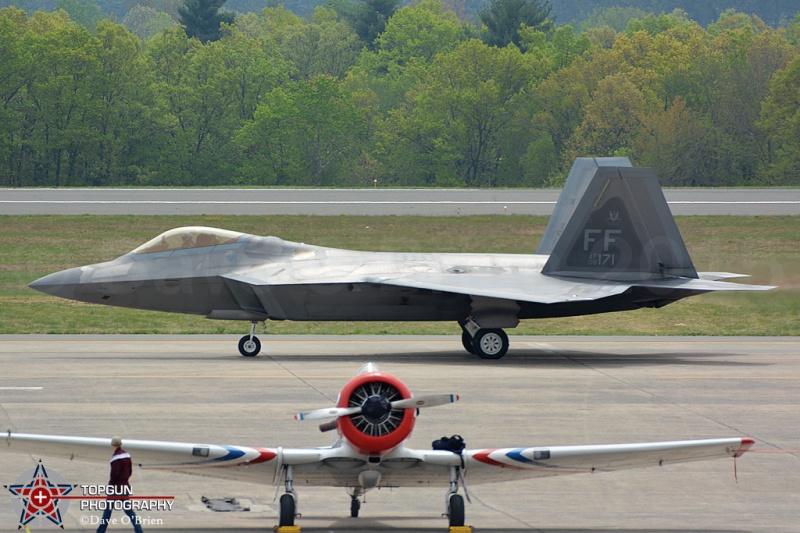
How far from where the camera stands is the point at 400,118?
8675 cm

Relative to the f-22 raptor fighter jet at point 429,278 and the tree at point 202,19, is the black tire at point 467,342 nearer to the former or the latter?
the f-22 raptor fighter jet at point 429,278

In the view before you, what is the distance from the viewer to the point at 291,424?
16703mm

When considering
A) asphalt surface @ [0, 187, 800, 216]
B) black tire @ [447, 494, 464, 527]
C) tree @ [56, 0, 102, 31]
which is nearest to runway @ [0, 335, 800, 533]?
black tire @ [447, 494, 464, 527]

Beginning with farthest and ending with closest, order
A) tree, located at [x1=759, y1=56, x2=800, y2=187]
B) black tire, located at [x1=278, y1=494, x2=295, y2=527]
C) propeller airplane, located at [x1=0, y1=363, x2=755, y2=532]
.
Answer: tree, located at [x1=759, y1=56, x2=800, y2=187] → black tire, located at [x1=278, y1=494, x2=295, y2=527] → propeller airplane, located at [x1=0, y1=363, x2=755, y2=532]

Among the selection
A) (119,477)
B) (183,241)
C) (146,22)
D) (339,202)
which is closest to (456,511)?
(119,477)

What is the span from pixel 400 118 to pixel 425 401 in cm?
7764

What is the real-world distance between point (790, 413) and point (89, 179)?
7119 cm

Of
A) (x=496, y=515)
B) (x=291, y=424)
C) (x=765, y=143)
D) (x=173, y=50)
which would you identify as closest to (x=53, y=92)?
(x=173, y=50)

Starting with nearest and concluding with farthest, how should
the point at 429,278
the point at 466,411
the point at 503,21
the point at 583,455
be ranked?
the point at 583,455 → the point at 466,411 → the point at 429,278 → the point at 503,21

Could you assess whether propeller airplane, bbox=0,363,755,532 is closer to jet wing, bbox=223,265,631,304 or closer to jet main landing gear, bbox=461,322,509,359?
jet wing, bbox=223,265,631,304

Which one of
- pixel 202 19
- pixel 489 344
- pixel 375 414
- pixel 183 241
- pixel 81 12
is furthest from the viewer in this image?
pixel 81 12

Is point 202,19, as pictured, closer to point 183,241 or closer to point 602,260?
point 183,241

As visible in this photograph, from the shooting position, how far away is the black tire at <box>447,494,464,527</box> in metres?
11.0

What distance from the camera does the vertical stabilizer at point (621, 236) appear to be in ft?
79.8
